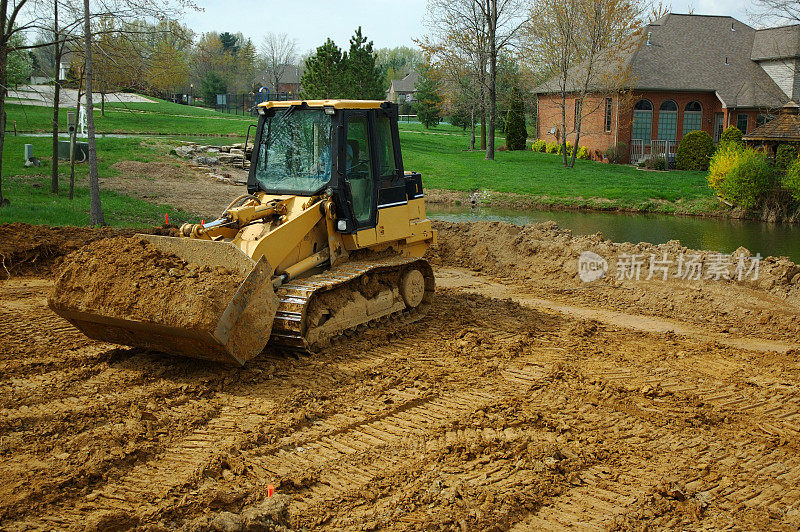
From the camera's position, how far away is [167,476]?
5973 millimetres

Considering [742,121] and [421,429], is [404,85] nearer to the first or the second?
[742,121]

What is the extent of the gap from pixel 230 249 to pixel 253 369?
140 cm

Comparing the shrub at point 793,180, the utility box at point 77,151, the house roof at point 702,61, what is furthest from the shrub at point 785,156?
the utility box at point 77,151

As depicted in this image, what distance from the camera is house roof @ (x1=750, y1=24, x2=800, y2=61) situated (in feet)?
126

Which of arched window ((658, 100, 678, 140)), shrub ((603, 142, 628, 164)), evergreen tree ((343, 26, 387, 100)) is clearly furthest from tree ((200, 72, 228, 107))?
arched window ((658, 100, 678, 140))

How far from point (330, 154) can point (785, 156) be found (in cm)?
2013

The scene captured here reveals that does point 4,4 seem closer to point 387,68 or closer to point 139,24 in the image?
point 139,24

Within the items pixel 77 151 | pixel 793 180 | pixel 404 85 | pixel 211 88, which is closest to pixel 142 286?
pixel 77 151

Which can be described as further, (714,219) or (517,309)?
(714,219)

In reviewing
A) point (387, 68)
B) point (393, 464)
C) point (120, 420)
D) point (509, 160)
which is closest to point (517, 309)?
point (393, 464)

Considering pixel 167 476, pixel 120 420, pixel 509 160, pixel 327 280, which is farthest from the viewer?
pixel 509 160

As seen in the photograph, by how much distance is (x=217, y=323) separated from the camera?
7.39 m

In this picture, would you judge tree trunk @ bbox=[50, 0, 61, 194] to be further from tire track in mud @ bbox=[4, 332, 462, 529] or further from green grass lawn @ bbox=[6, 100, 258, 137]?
green grass lawn @ bbox=[6, 100, 258, 137]

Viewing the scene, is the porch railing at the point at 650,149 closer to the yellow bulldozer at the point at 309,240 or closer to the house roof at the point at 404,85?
the yellow bulldozer at the point at 309,240
